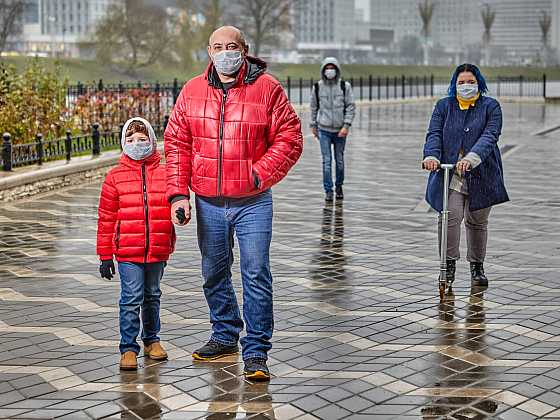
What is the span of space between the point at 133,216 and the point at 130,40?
58325 mm

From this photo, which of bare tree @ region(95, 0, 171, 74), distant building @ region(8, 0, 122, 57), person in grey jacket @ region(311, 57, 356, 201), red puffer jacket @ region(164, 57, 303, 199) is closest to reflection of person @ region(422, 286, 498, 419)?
red puffer jacket @ region(164, 57, 303, 199)

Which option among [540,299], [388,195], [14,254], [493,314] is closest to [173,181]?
[493,314]

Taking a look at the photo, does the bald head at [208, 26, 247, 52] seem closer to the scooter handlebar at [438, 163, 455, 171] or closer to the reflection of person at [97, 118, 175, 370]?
the reflection of person at [97, 118, 175, 370]

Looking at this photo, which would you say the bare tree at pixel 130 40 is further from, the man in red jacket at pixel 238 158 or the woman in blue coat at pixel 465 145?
the man in red jacket at pixel 238 158

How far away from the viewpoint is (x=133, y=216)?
6070mm

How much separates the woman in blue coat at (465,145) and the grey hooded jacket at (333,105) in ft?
16.2

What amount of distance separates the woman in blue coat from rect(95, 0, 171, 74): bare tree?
55359mm

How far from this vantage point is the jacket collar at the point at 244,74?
592cm

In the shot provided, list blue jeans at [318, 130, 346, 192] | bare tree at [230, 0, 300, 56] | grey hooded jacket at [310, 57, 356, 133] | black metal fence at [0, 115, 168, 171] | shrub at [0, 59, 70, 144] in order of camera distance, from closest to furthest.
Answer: grey hooded jacket at [310, 57, 356, 133] < blue jeans at [318, 130, 346, 192] < black metal fence at [0, 115, 168, 171] < shrub at [0, 59, 70, 144] < bare tree at [230, 0, 300, 56]

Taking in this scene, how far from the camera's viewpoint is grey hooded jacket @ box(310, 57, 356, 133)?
1300 centimetres

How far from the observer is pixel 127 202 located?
6.05 metres

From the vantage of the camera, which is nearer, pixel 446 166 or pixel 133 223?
pixel 133 223

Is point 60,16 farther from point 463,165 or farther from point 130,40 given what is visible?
point 463,165

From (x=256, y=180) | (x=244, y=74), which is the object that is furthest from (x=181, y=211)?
(x=244, y=74)
